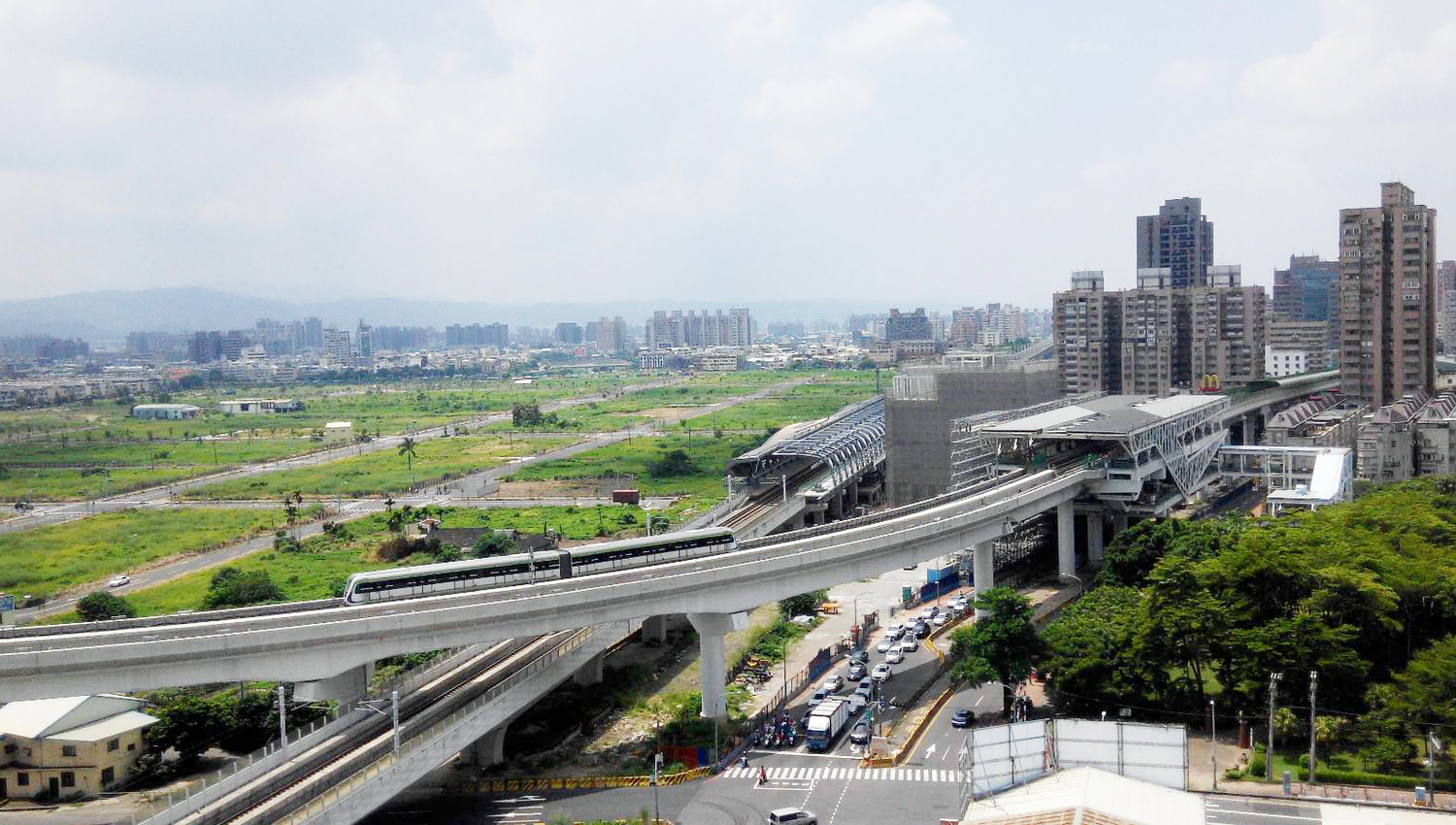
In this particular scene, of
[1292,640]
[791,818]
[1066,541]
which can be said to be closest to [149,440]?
[1066,541]

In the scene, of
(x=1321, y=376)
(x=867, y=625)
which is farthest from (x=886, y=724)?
(x=1321, y=376)

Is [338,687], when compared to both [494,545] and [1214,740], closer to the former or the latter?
[1214,740]

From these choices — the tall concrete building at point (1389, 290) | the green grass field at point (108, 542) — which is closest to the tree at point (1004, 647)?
the green grass field at point (108, 542)

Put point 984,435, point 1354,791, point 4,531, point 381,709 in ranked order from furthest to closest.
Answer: point 4,531, point 984,435, point 381,709, point 1354,791

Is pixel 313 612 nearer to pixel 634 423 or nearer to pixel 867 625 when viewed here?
pixel 867 625

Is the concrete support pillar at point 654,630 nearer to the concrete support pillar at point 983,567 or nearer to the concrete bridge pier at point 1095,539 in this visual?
the concrete support pillar at point 983,567

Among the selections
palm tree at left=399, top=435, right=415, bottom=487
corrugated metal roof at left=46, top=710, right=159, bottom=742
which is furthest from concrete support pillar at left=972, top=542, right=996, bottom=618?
palm tree at left=399, top=435, right=415, bottom=487
